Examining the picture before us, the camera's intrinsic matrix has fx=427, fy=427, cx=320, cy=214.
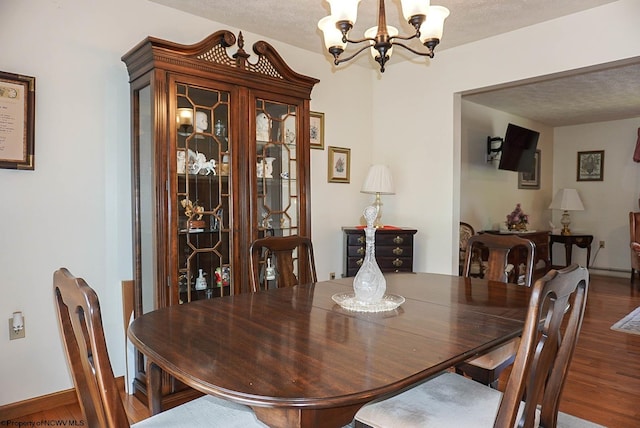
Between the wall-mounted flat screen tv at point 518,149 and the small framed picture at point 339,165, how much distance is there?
256cm

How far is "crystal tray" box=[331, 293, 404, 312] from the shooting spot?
5.16 ft

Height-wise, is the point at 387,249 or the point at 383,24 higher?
the point at 383,24

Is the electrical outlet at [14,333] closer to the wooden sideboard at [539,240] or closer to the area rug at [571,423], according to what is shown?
the area rug at [571,423]

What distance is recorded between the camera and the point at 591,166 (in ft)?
21.8

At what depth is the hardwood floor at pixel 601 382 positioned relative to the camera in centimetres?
227

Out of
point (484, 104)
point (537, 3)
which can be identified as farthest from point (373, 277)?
point (484, 104)

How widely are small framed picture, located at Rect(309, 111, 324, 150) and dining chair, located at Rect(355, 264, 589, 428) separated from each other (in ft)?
7.75

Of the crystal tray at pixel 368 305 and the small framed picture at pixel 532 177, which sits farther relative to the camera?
the small framed picture at pixel 532 177

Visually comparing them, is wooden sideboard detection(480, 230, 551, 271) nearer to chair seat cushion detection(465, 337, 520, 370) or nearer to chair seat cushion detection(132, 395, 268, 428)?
chair seat cushion detection(465, 337, 520, 370)

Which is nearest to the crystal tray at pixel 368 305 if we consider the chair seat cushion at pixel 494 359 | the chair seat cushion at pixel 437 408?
the chair seat cushion at pixel 437 408

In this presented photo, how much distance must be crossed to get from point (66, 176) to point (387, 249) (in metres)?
2.27

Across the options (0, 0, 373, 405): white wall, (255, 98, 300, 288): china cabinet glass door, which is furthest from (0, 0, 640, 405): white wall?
(255, 98, 300, 288): china cabinet glass door

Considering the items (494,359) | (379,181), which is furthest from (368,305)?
(379,181)

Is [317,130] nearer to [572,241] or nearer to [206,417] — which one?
[206,417]
